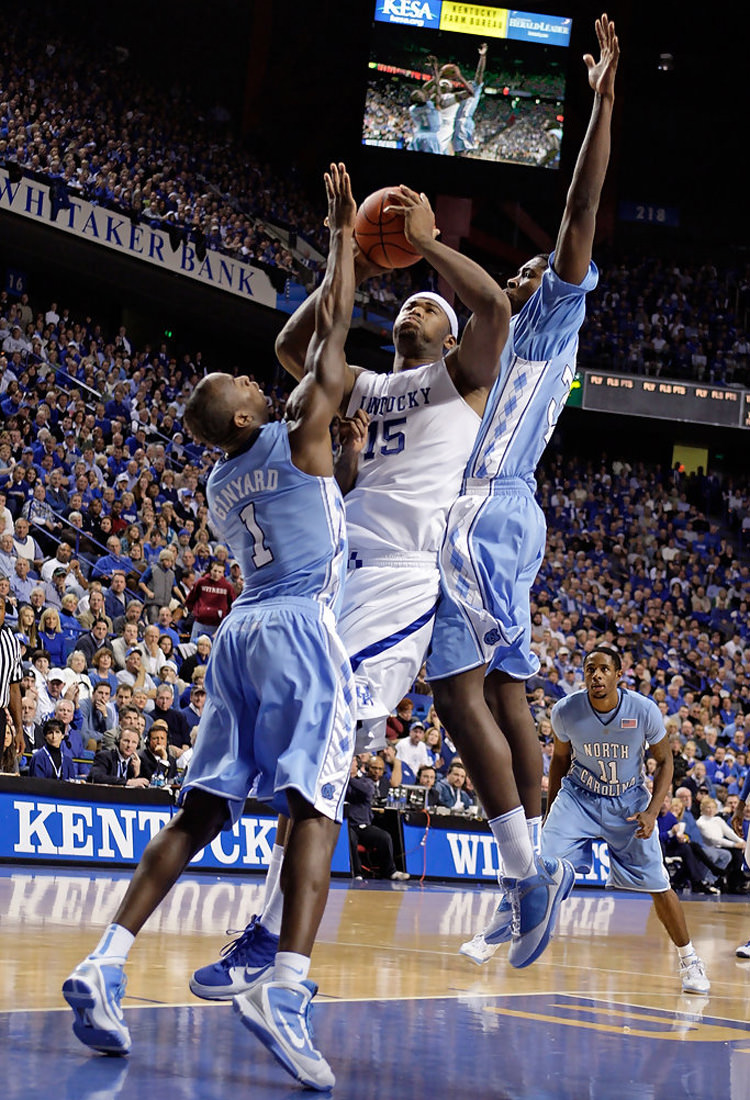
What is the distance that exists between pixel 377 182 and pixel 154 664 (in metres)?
17.1

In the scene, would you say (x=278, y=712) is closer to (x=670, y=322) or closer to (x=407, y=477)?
(x=407, y=477)

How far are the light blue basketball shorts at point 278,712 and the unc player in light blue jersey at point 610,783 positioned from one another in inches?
131

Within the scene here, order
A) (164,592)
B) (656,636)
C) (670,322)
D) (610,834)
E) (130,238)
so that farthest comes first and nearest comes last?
(670,322), (656,636), (130,238), (164,592), (610,834)

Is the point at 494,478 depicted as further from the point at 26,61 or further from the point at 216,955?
the point at 26,61

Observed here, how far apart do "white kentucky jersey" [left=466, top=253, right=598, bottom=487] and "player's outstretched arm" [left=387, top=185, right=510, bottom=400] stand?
0.66 m

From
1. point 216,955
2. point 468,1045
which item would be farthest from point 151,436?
point 468,1045

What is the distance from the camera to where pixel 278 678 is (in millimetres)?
3955

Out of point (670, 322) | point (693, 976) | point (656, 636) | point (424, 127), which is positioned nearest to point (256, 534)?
point (693, 976)

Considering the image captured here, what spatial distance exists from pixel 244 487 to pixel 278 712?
0.71 metres

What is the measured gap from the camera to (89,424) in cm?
1694

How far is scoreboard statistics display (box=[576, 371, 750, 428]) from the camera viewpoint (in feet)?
88.5

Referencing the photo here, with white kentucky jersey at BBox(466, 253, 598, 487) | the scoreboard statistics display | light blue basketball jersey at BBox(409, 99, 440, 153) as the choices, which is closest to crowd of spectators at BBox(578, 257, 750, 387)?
the scoreboard statistics display

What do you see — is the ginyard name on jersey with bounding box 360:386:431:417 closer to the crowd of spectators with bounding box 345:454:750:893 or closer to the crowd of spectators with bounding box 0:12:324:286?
the crowd of spectators with bounding box 345:454:750:893

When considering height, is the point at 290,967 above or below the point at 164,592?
above
